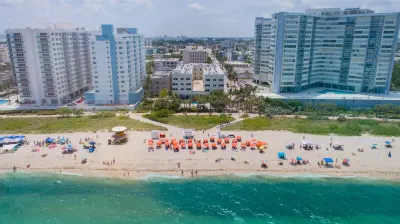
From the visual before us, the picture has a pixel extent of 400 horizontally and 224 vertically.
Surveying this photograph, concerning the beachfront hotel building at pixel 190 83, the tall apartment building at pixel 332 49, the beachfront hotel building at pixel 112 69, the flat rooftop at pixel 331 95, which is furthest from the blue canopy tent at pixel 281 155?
the beachfront hotel building at pixel 112 69

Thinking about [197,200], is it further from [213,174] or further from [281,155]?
[281,155]

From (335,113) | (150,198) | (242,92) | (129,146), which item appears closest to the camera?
(150,198)

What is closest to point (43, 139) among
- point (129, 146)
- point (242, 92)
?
point (129, 146)

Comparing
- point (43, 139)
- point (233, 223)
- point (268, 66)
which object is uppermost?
point (268, 66)

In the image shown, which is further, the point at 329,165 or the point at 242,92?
the point at 242,92

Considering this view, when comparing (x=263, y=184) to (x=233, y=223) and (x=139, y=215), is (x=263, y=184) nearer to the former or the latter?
(x=233, y=223)

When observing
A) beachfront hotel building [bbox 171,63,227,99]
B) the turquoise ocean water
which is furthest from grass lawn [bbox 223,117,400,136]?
beachfront hotel building [bbox 171,63,227,99]

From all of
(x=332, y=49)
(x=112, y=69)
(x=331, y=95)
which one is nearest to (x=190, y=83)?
(x=112, y=69)

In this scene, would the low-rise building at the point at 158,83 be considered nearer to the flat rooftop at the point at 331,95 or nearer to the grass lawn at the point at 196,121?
the grass lawn at the point at 196,121
